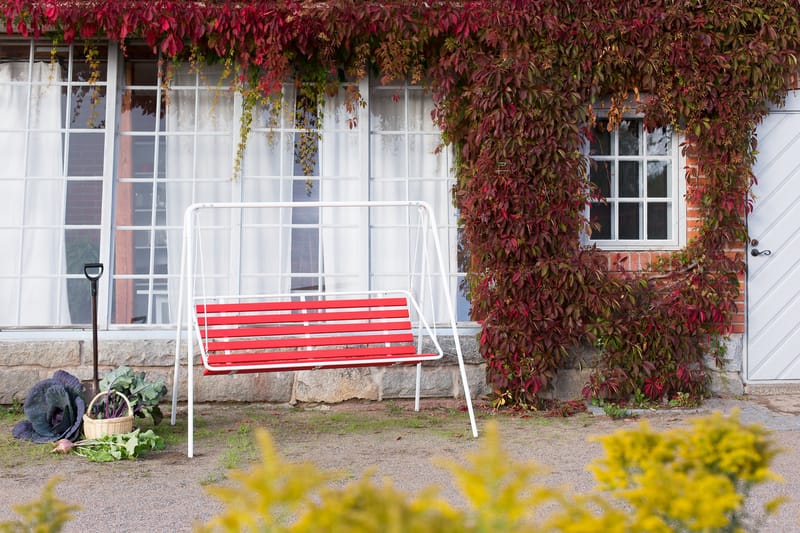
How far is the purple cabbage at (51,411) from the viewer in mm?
4402

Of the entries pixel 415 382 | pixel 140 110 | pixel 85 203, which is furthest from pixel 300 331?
pixel 140 110

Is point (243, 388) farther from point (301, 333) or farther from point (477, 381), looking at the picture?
point (477, 381)

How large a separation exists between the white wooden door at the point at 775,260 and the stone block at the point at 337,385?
254cm

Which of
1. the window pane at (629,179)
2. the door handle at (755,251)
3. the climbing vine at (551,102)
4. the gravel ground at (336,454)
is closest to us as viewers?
the gravel ground at (336,454)

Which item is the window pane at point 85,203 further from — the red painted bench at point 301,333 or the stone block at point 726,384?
the stone block at point 726,384

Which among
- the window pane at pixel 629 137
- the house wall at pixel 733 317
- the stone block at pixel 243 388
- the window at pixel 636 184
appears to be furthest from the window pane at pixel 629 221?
the stone block at pixel 243 388

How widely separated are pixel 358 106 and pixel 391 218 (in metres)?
0.79

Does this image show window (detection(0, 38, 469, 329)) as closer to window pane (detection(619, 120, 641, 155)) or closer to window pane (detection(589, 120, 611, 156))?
window pane (detection(589, 120, 611, 156))

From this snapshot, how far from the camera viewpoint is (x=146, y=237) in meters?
5.64

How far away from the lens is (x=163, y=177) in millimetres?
5688

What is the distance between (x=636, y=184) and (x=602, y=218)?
0.34m

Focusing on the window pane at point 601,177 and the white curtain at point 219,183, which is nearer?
the white curtain at point 219,183

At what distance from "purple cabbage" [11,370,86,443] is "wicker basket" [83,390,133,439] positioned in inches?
5.5

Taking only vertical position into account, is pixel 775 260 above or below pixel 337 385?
above
